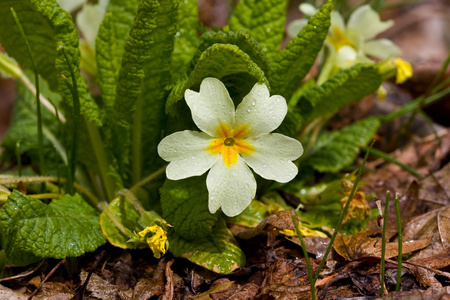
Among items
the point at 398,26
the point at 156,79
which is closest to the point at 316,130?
the point at 156,79

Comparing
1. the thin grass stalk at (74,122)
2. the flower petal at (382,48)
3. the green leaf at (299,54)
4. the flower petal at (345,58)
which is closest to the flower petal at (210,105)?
the green leaf at (299,54)

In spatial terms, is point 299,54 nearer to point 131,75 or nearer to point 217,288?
point 131,75

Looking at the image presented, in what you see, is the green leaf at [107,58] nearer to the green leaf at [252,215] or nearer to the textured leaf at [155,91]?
the textured leaf at [155,91]

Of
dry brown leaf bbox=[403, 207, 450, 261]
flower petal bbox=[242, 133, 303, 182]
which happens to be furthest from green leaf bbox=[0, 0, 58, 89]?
dry brown leaf bbox=[403, 207, 450, 261]

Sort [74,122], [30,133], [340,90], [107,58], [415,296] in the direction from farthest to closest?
[30,133], [340,90], [107,58], [74,122], [415,296]

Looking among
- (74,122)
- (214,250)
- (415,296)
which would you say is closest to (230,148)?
(214,250)

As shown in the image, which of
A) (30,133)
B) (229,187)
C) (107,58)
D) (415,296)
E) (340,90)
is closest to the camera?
(415,296)
